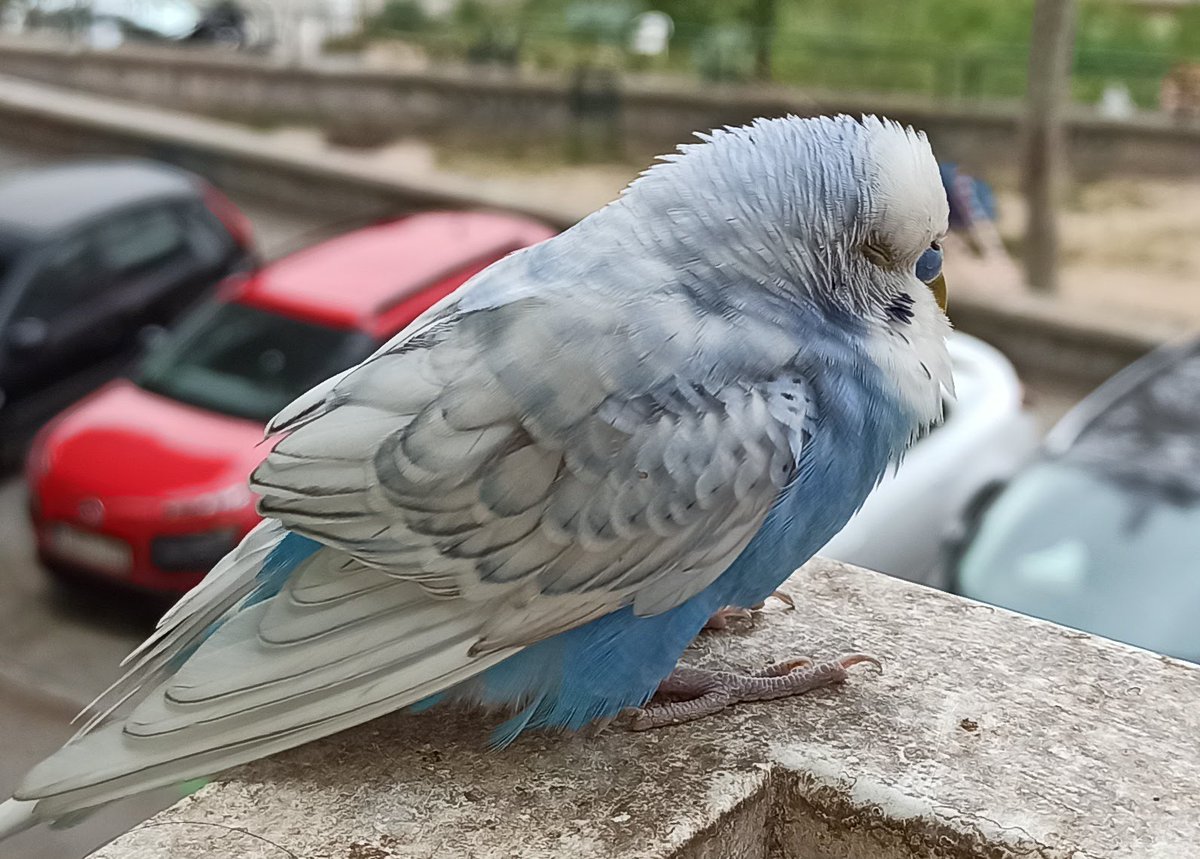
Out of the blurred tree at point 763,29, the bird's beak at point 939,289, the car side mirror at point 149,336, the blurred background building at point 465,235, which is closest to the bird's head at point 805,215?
the bird's beak at point 939,289

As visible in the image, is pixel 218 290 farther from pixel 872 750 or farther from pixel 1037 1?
pixel 872 750

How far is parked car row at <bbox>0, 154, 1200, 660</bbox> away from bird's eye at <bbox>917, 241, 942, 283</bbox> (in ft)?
5.48

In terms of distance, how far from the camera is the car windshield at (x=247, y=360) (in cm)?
543

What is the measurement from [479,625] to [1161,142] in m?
12.6

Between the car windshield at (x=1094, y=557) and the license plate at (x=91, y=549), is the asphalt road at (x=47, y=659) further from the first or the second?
the car windshield at (x=1094, y=557)

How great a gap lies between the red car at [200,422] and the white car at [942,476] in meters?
2.02

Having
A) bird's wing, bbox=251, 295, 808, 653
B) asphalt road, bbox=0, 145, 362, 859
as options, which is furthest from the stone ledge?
asphalt road, bbox=0, 145, 362, 859

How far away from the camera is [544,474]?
1.62 metres

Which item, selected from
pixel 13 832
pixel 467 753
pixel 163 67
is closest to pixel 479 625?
pixel 467 753

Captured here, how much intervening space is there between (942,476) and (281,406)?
2.59m

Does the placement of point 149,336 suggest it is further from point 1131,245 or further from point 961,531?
point 1131,245

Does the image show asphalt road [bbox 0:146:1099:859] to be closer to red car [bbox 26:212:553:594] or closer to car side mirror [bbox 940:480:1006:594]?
red car [bbox 26:212:553:594]

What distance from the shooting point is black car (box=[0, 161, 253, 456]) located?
655cm

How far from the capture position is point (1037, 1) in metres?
8.47
